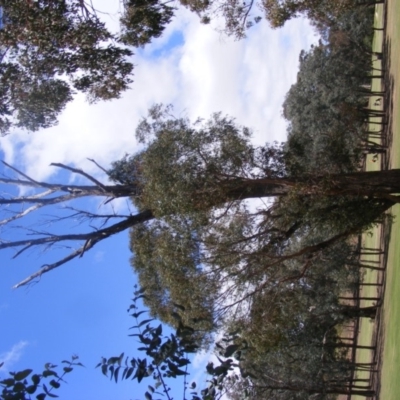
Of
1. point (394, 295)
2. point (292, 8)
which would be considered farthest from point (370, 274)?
point (292, 8)

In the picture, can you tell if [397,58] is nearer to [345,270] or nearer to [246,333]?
[345,270]

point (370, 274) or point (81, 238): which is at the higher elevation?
point (370, 274)

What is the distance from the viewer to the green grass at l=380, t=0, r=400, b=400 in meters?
18.5

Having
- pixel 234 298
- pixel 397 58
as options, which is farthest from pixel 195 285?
pixel 397 58

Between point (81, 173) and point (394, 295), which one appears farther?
point (394, 295)

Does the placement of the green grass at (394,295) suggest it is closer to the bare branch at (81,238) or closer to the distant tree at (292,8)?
the distant tree at (292,8)

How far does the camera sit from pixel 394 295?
20.5 m

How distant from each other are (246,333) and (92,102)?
8.28 meters

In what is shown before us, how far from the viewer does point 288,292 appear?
18.9m

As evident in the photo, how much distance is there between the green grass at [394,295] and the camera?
60.6ft

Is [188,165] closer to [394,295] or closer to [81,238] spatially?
[81,238]

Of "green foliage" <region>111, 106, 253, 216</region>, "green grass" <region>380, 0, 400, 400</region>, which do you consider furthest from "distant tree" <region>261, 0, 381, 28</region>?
"green foliage" <region>111, 106, 253, 216</region>

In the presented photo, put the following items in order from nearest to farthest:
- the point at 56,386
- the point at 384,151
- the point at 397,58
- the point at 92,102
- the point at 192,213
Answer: the point at 56,386
the point at 192,213
the point at 92,102
the point at 397,58
the point at 384,151

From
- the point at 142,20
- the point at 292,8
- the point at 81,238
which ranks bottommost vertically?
the point at 81,238
